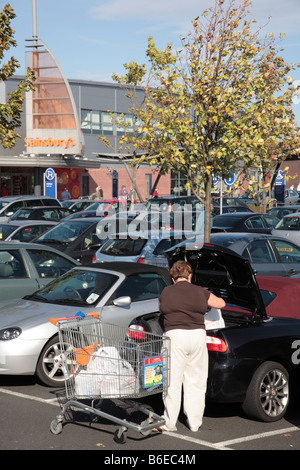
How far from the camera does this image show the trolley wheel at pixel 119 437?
6.16 metres

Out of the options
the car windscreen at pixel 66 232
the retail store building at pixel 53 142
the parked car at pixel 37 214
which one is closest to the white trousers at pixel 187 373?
the car windscreen at pixel 66 232

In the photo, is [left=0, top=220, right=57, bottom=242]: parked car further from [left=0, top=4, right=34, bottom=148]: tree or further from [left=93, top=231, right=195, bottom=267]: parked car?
[left=93, top=231, right=195, bottom=267]: parked car

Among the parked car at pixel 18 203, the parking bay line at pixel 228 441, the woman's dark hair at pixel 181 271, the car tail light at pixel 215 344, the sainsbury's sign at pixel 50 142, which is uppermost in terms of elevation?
the sainsbury's sign at pixel 50 142

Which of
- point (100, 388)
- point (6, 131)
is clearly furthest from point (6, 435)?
point (6, 131)

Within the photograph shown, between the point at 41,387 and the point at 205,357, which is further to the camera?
the point at 41,387

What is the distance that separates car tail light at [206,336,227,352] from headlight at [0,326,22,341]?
2.49 m

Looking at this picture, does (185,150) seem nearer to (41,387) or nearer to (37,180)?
(41,387)

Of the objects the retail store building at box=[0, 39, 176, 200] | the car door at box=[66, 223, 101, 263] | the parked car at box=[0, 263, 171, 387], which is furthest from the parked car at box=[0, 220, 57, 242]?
the retail store building at box=[0, 39, 176, 200]

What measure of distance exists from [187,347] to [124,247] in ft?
27.3

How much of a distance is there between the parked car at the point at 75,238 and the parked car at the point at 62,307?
6.80 m

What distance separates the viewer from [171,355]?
649cm

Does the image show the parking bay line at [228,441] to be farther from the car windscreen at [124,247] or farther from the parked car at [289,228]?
the parked car at [289,228]

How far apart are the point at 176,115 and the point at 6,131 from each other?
6.36 metres

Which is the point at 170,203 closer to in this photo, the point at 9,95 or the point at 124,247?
the point at 9,95
